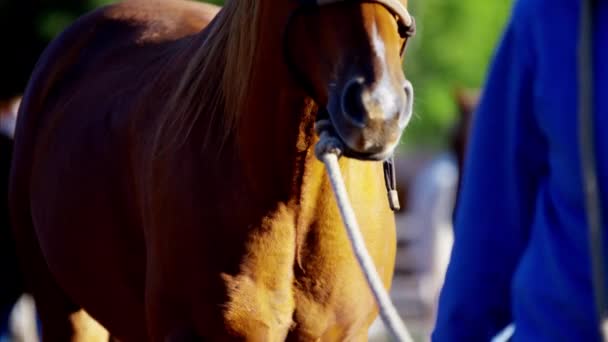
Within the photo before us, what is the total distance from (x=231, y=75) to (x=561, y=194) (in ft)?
5.75

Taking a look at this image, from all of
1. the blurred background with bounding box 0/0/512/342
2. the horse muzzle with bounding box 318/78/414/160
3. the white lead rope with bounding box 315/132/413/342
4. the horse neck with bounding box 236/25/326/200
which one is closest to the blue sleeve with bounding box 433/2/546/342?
the white lead rope with bounding box 315/132/413/342

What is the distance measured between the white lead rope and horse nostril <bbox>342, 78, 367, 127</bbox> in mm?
101

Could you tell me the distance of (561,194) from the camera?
2.37m

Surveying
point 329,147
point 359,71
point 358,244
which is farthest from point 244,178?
point 358,244

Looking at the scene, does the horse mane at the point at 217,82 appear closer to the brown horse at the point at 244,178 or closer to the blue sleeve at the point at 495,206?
the brown horse at the point at 244,178

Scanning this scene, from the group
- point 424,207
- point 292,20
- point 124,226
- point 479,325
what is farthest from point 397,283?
point 479,325

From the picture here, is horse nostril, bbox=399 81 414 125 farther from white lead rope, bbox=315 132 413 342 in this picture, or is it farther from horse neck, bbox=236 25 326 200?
horse neck, bbox=236 25 326 200

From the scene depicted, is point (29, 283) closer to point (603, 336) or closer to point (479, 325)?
point (479, 325)

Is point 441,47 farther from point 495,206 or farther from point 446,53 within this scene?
point 495,206

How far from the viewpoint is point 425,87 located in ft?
77.9

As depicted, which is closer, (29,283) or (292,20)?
(292,20)

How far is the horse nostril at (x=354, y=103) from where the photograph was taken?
3.28 m

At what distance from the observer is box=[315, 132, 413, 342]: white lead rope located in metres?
2.47

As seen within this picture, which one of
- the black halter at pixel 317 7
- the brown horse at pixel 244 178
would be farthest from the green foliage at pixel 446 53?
the black halter at pixel 317 7
